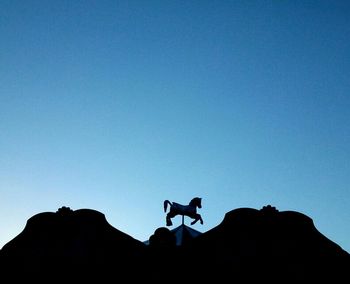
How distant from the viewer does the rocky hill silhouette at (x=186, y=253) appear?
313 inches

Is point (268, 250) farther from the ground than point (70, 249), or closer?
closer

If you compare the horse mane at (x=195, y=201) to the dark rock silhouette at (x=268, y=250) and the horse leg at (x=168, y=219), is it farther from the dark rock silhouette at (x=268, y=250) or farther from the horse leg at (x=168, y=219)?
the dark rock silhouette at (x=268, y=250)

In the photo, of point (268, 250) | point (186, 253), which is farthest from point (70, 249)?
point (268, 250)

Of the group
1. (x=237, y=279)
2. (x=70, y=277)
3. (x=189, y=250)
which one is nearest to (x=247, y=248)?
(x=237, y=279)

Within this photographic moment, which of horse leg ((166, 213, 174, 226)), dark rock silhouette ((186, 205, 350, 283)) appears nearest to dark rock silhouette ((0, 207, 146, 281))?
dark rock silhouette ((186, 205, 350, 283))

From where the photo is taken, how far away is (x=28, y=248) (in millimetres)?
8742

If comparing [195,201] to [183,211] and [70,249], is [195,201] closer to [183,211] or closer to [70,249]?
[183,211]

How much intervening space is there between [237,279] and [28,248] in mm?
5565

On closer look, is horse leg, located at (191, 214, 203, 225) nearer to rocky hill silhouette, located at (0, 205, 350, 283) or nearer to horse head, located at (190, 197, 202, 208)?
horse head, located at (190, 197, 202, 208)

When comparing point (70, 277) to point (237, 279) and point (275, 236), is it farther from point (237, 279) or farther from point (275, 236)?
point (275, 236)

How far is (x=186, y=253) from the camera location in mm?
8266

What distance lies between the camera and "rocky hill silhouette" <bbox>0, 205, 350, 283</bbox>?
26.1 feet

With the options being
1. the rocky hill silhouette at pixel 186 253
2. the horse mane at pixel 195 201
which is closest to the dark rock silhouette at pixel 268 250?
the rocky hill silhouette at pixel 186 253

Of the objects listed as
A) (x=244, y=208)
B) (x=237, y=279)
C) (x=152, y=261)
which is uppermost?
(x=244, y=208)
